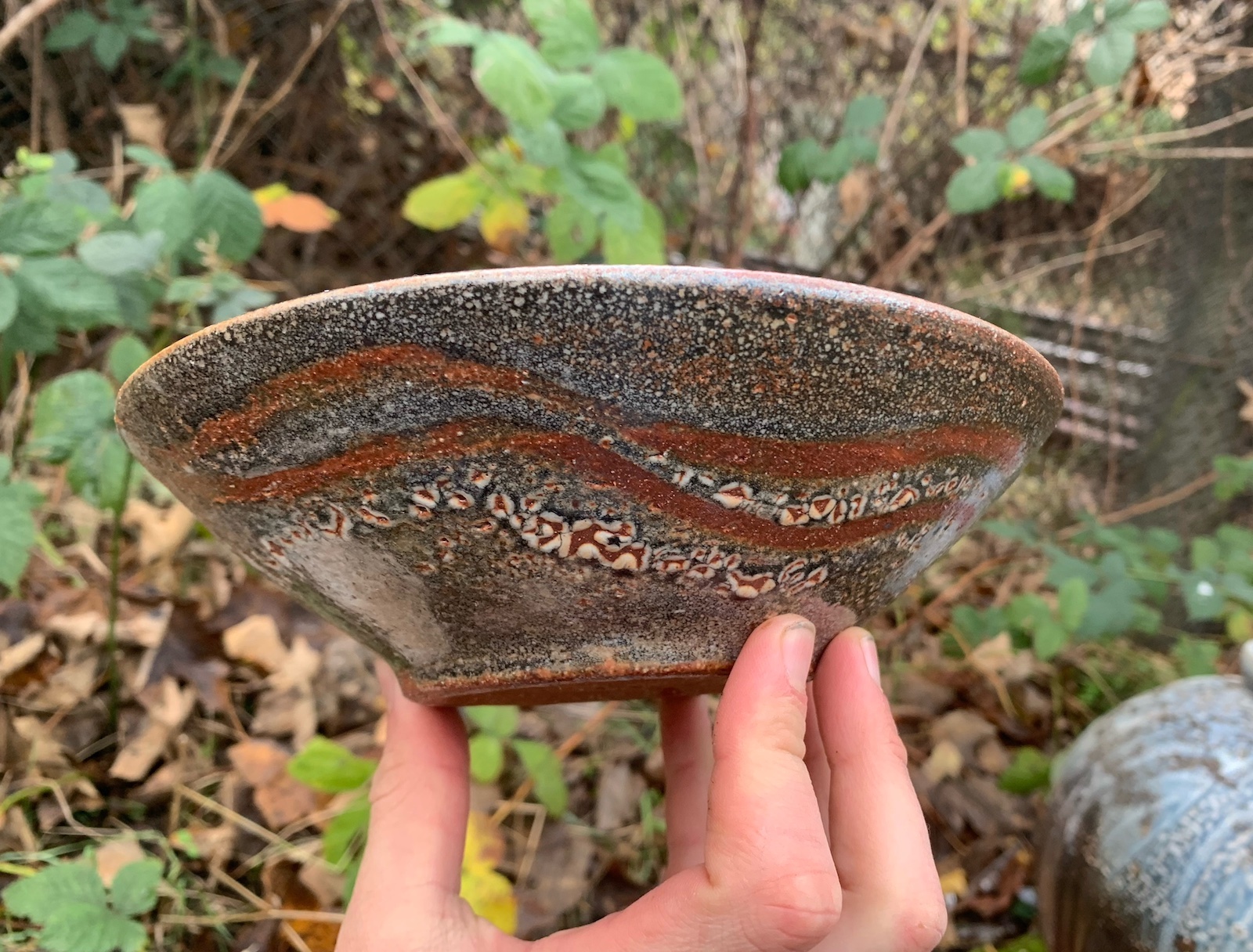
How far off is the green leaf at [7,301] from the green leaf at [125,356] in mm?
93

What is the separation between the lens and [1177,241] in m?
1.74

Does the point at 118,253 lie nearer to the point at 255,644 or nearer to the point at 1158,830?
the point at 255,644

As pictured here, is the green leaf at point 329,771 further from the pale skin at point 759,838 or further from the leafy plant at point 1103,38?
the leafy plant at point 1103,38

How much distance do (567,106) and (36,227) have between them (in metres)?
0.50

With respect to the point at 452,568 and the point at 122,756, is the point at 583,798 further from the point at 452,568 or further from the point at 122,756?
the point at 452,568

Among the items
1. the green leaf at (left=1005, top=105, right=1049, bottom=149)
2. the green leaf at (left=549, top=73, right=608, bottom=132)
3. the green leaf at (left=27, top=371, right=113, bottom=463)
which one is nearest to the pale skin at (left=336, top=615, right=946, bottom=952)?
the green leaf at (left=27, top=371, right=113, bottom=463)

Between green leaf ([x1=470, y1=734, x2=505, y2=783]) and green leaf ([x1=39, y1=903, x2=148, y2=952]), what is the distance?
308 mm

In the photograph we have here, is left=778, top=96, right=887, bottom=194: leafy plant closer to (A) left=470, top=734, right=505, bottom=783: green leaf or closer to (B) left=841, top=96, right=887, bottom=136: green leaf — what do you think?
(B) left=841, top=96, right=887, bottom=136: green leaf

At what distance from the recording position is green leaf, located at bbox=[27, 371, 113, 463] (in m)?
0.74

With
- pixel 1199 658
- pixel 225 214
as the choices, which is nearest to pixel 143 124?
pixel 225 214

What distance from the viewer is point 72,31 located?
116 centimetres

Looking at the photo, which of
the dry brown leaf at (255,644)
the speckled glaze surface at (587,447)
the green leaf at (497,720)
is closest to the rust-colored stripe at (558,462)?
the speckled glaze surface at (587,447)

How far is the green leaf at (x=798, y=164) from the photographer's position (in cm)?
119

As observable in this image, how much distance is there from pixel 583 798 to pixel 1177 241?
5.57 ft
